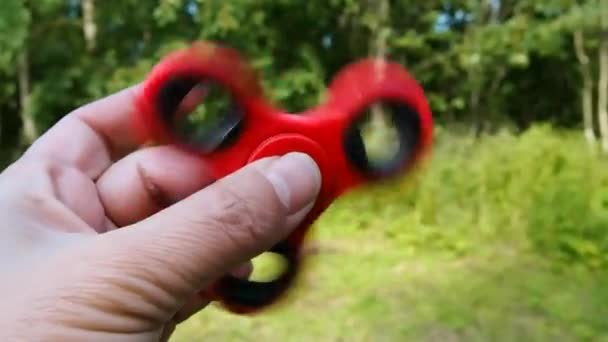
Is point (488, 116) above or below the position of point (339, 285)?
below

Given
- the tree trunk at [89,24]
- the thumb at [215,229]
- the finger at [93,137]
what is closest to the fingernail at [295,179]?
the thumb at [215,229]

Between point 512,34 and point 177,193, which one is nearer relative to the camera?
point 177,193

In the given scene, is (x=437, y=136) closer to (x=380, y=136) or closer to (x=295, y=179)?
(x=380, y=136)

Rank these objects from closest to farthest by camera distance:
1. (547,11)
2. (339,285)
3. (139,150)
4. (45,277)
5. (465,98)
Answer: (45,277) → (139,150) → (339,285) → (547,11) → (465,98)

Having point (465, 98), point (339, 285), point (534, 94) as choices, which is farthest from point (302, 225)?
point (534, 94)

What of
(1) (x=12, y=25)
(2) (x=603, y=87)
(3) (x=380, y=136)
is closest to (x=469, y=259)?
(3) (x=380, y=136)

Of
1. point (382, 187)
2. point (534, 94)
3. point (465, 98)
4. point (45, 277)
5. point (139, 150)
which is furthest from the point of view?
point (534, 94)

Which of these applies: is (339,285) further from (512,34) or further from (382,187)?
(512,34)
